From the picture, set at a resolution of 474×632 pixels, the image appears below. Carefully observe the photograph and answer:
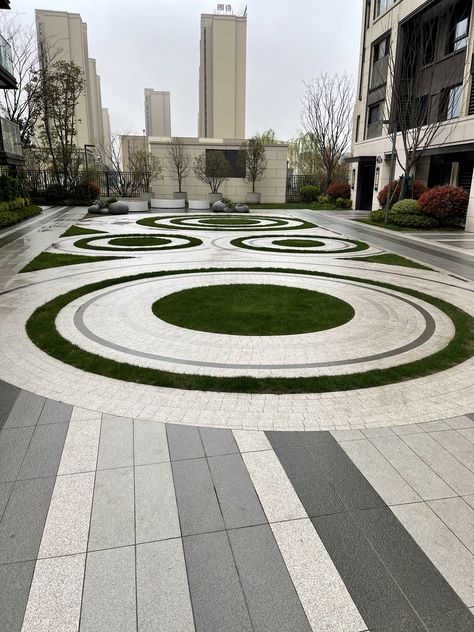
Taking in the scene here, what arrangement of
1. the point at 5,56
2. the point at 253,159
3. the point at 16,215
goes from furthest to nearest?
the point at 253,159 → the point at 5,56 → the point at 16,215

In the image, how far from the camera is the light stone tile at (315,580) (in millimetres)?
2502

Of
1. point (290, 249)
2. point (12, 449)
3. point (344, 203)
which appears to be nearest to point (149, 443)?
point (12, 449)

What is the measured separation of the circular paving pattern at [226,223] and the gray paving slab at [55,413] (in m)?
17.5

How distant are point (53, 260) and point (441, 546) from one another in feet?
42.1

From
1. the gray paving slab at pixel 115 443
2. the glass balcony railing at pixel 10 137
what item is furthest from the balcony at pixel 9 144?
the gray paving slab at pixel 115 443

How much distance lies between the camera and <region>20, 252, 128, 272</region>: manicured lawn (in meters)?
12.6

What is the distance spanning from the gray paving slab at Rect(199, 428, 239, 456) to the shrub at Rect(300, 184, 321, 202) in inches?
1646

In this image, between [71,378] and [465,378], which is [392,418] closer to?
[465,378]

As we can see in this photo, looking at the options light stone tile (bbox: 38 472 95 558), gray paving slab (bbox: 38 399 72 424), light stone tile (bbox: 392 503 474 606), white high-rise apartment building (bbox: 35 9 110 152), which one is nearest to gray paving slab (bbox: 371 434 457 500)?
light stone tile (bbox: 392 503 474 606)

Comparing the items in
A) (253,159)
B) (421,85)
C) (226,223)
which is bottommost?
(226,223)

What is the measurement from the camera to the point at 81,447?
4.17 metres

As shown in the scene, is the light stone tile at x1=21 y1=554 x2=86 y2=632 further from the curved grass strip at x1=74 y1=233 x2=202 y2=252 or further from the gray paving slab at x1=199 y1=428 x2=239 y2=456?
the curved grass strip at x1=74 y1=233 x2=202 y2=252

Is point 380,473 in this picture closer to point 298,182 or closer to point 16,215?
point 16,215

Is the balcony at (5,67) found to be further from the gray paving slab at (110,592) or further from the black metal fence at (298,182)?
the black metal fence at (298,182)
